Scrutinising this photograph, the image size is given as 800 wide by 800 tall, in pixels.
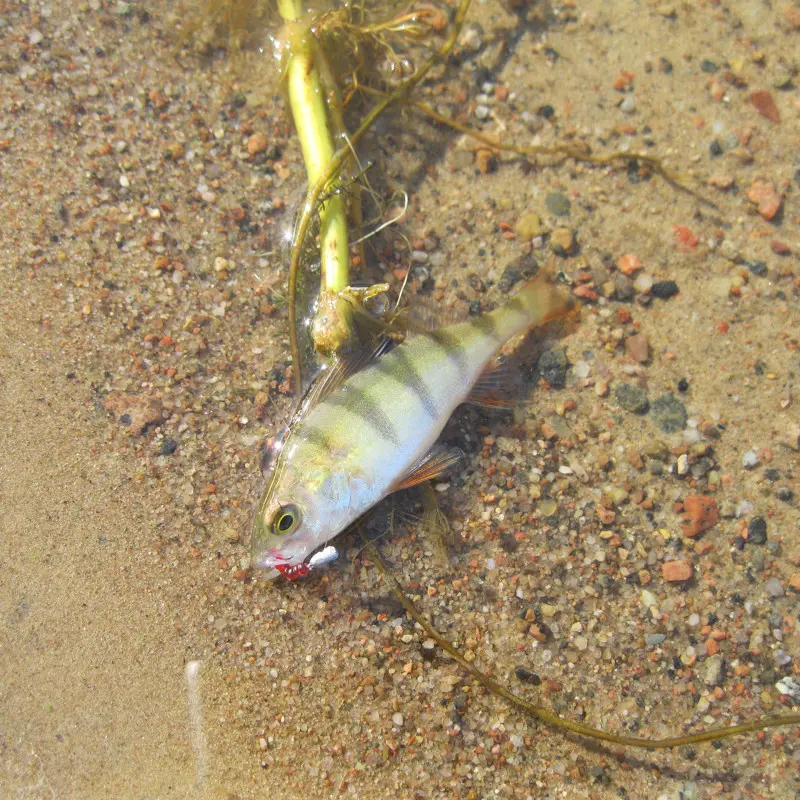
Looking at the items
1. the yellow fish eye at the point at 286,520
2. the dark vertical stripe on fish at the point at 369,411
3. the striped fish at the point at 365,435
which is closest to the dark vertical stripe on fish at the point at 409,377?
the striped fish at the point at 365,435

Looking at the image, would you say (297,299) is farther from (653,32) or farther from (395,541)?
(653,32)

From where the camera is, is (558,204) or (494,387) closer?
(494,387)

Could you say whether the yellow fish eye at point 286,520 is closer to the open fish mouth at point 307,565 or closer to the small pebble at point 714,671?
the open fish mouth at point 307,565

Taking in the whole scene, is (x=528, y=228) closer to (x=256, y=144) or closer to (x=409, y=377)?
(x=409, y=377)

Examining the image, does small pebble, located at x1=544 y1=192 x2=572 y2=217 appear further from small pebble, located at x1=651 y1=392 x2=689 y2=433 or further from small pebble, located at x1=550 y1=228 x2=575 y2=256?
small pebble, located at x1=651 y1=392 x2=689 y2=433

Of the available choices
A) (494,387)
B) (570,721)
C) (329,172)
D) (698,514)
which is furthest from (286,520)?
(698,514)

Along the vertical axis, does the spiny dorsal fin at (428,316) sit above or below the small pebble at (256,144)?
below

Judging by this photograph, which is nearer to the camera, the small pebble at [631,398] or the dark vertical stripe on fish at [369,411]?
the dark vertical stripe on fish at [369,411]
